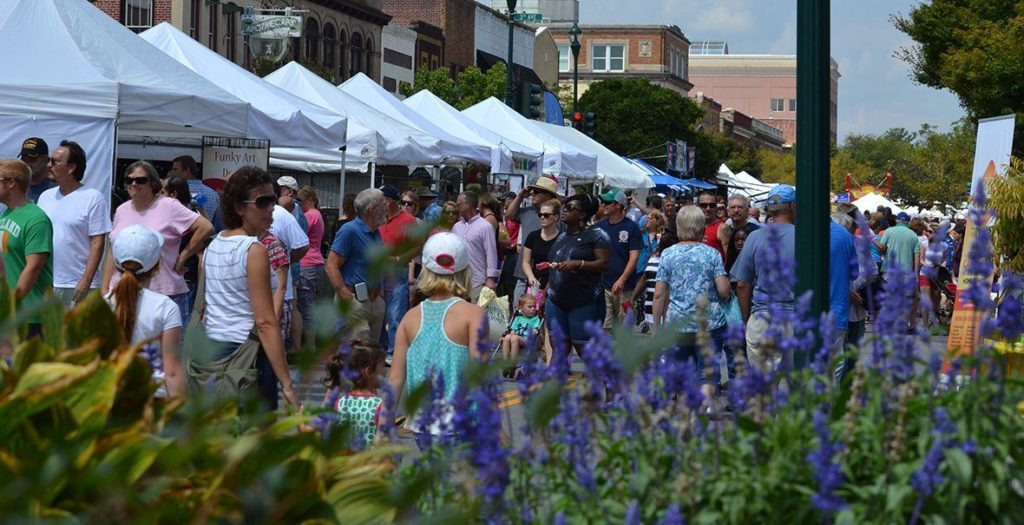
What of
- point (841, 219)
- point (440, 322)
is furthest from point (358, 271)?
point (440, 322)

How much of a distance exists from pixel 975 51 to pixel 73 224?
23345 millimetres

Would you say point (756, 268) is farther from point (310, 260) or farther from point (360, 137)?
point (360, 137)

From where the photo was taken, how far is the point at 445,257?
20.9 feet

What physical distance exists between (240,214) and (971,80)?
24356mm

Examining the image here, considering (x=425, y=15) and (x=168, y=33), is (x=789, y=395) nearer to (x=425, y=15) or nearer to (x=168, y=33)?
(x=168, y=33)

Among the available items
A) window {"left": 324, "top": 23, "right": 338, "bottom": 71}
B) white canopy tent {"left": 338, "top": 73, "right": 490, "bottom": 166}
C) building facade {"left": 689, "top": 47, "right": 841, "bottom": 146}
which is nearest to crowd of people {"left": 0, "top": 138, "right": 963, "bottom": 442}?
white canopy tent {"left": 338, "top": 73, "right": 490, "bottom": 166}

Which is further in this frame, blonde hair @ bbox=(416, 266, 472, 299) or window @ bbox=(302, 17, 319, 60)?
window @ bbox=(302, 17, 319, 60)

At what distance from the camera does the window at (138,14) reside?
43125mm

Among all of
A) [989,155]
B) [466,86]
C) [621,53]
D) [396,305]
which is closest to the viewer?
[989,155]

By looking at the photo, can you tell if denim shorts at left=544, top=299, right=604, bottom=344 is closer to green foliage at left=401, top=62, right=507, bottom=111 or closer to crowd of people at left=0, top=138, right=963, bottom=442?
crowd of people at left=0, top=138, right=963, bottom=442

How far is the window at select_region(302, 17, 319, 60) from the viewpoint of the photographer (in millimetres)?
52503

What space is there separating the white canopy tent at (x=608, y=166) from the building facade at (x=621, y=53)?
86.1 m

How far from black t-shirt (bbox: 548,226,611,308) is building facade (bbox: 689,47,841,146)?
547 feet

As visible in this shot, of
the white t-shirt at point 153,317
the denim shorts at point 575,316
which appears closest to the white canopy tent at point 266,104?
the denim shorts at point 575,316
